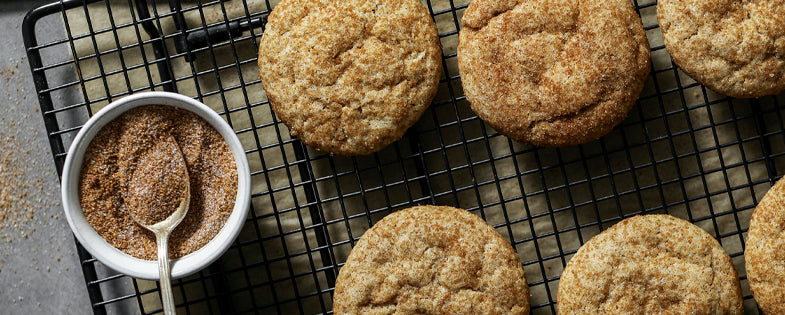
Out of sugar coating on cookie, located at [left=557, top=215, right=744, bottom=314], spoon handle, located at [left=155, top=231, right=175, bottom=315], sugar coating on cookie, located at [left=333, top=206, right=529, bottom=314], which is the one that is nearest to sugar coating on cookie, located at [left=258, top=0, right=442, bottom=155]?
sugar coating on cookie, located at [left=333, top=206, right=529, bottom=314]

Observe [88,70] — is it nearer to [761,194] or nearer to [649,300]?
[649,300]

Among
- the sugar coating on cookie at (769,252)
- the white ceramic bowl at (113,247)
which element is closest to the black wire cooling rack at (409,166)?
the sugar coating on cookie at (769,252)

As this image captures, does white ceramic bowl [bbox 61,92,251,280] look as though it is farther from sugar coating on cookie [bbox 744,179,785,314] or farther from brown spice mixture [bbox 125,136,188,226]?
sugar coating on cookie [bbox 744,179,785,314]

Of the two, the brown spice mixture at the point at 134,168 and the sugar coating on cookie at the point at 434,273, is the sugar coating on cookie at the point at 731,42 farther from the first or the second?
the brown spice mixture at the point at 134,168

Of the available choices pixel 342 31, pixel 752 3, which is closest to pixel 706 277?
pixel 752 3

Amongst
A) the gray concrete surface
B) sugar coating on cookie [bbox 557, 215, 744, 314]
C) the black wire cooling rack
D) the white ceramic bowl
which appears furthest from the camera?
the gray concrete surface

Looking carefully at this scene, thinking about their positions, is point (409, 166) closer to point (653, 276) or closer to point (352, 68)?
point (352, 68)

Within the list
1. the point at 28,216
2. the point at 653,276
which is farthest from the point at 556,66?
the point at 28,216
